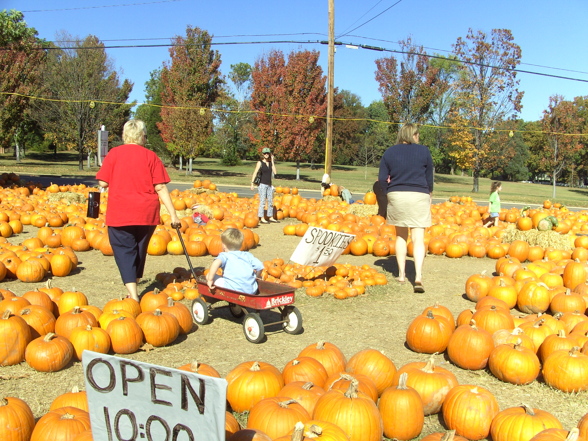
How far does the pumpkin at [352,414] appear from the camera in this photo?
3.08m

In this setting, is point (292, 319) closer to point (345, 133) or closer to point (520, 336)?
point (520, 336)

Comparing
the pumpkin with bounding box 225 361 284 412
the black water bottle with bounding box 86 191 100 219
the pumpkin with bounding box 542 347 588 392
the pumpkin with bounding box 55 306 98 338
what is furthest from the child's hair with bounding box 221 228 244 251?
the black water bottle with bounding box 86 191 100 219

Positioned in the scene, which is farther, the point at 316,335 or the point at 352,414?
the point at 316,335

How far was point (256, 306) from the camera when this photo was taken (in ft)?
16.9

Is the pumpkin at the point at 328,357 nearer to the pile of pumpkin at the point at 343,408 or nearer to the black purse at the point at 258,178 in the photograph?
the pile of pumpkin at the point at 343,408

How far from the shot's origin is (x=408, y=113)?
4212cm

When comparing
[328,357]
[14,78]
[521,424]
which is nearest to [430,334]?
[328,357]

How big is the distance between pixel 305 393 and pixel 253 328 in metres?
1.83

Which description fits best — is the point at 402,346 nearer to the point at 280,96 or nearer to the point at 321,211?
the point at 321,211

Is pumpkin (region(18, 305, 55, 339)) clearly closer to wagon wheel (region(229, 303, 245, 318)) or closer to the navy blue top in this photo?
wagon wheel (region(229, 303, 245, 318))

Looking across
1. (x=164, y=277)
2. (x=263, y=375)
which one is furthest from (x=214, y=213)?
(x=263, y=375)

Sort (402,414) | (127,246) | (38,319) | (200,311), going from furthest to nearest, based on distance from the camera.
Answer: (127,246)
(200,311)
(38,319)
(402,414)

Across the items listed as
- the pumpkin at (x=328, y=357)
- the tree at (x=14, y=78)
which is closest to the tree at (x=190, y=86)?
the tree at (x=14, y=78)

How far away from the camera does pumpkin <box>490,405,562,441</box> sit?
124 inches
